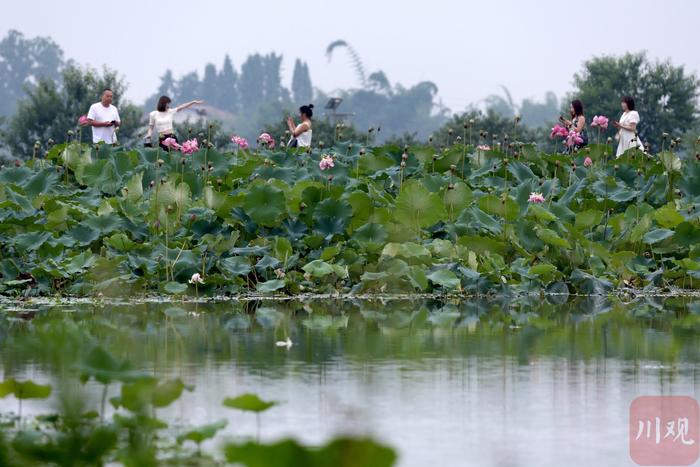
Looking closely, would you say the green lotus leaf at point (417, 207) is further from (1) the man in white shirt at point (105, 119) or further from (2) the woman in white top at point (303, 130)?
(1) the man in white shirt at point (105, 119)

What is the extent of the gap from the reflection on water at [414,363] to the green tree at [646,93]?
5689cm

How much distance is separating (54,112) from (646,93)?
26.7 meters

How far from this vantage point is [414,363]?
23.5ft

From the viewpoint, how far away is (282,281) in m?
11.2

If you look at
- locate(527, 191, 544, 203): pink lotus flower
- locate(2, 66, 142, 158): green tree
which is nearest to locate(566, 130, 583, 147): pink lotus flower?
locate(527, 191, 544, 203): pink lotus flower

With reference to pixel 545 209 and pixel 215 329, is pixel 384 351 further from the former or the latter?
pixel 545 209

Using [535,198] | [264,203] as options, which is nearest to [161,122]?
[264,203]

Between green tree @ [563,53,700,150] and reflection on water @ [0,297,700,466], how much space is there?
56.9m

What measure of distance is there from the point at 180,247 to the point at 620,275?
139 inches

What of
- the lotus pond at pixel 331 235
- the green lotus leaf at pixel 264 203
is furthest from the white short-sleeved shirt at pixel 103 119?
the green lotus leaf at pixel 264 203

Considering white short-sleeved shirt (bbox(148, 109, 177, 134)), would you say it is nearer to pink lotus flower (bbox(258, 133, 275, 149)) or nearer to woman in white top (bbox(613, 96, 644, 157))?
pink lotus flower (bbox(258, 133, 275, 149))

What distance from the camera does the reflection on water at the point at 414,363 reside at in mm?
5168

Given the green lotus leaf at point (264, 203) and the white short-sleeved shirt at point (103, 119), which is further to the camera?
the white short-sleeved shirt at point (103, 119)

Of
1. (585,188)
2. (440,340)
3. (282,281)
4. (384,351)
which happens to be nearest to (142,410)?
(384,351)
